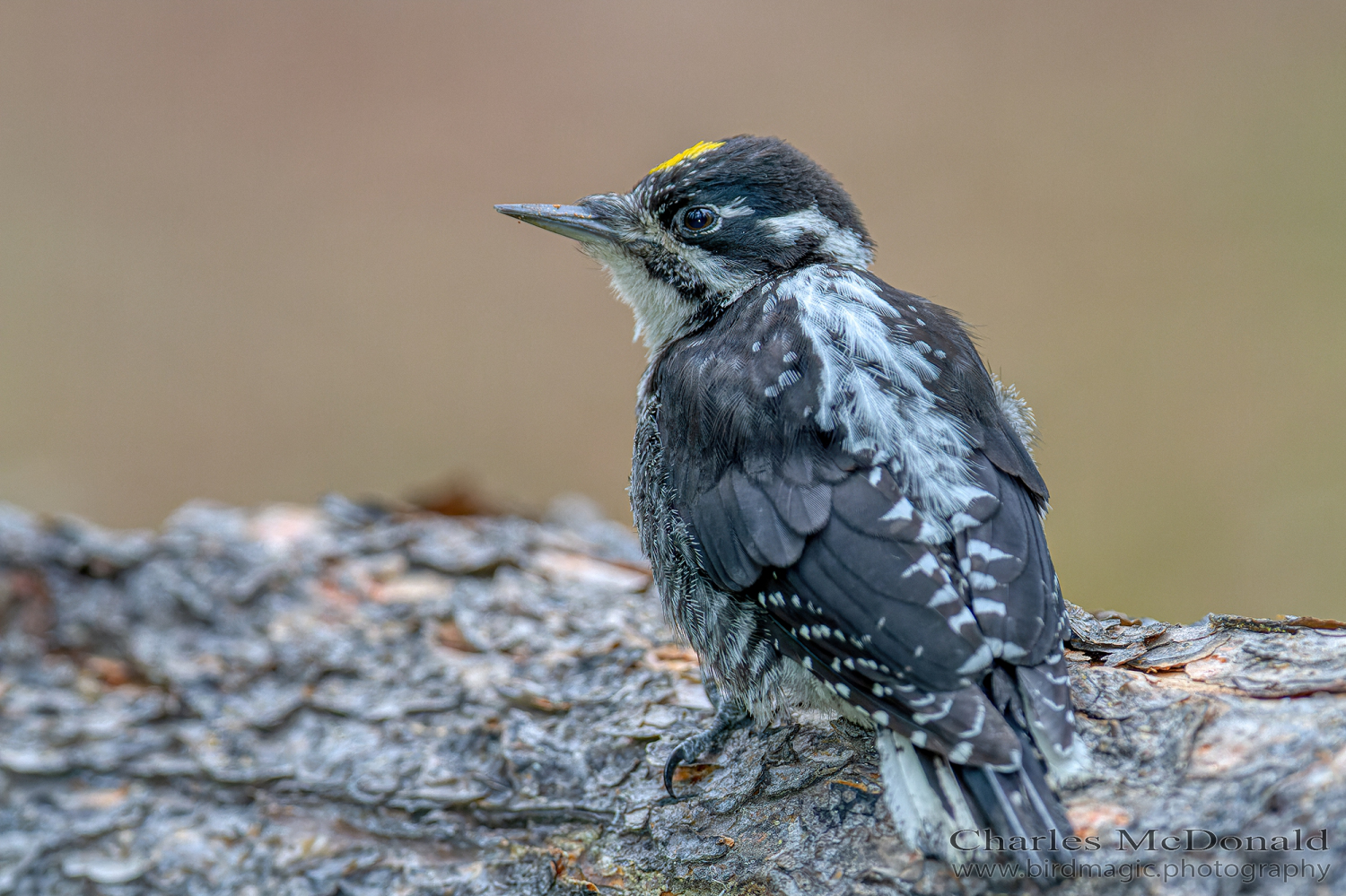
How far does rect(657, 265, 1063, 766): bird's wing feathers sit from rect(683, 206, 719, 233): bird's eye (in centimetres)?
50

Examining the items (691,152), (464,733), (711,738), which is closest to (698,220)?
(691,152)

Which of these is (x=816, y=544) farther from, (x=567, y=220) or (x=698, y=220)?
(x=567, y=220)

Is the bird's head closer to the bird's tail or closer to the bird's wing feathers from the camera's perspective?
the bird's wing feathers

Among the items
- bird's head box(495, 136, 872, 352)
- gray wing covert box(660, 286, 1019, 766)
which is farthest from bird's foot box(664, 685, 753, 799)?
bird's head box(495, 136, 872, 352)

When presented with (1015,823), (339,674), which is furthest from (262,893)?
(1015,823)

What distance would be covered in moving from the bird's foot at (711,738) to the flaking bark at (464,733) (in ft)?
0.13

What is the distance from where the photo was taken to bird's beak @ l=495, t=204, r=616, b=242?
3.79m

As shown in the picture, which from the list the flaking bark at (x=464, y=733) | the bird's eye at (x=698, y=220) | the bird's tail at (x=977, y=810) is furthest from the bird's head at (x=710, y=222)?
the bird's tail at (x=977, y=810)

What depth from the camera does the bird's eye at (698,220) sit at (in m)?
3.74

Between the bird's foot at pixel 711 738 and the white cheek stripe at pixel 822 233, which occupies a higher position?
the white cheek stripe at pixel 822 233

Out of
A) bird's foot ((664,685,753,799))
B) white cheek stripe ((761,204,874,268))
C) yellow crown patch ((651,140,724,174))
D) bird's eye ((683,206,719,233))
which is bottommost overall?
bird's foot ((664,685,753,799))

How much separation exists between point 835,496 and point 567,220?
159 centimetres

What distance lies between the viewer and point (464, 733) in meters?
3.59

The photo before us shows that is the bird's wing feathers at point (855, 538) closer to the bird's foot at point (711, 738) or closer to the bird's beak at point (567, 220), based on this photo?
the bird's foot at point (711, 738)
